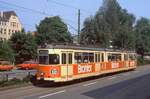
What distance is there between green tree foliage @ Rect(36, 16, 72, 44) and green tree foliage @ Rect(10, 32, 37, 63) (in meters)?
12.3

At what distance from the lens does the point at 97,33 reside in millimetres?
66625

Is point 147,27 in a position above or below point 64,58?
above

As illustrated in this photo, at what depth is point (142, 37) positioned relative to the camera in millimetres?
94625

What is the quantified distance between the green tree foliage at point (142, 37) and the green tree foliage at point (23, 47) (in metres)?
27.1

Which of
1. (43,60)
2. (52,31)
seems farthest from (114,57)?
(52,31)

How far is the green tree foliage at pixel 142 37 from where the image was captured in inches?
3568

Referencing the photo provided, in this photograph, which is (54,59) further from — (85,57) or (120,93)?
(120,93)

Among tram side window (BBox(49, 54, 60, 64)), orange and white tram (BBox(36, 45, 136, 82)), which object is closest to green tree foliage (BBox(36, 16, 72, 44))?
orange and white tram (BBox(36, 45, 136, 82))

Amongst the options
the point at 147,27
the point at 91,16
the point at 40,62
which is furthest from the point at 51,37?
the point at 40,62

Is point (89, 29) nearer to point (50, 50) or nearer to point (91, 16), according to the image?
point (91, 16)

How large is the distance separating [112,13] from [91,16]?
1612 centimetres

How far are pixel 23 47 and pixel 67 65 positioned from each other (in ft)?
161

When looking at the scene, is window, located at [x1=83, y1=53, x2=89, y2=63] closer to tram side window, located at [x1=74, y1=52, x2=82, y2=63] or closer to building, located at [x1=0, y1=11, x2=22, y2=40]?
tram side window, located at [x1=74, y1=52, x2=82, y2=63]

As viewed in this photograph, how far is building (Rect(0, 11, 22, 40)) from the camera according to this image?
338 ft
